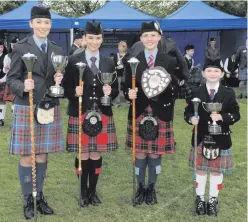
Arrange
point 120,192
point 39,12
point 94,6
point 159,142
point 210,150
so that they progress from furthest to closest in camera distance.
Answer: point 94,6
point 120,192
point 159,142
point 210,150
point 39,12

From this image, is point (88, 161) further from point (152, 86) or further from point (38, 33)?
point (38, 33)

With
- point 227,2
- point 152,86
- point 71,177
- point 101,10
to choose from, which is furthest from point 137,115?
point 227,2

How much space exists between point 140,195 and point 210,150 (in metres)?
0.91

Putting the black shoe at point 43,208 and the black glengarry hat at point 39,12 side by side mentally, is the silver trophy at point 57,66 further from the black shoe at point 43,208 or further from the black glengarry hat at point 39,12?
the black shoe at point 43,208

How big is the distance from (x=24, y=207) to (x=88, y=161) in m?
0.70

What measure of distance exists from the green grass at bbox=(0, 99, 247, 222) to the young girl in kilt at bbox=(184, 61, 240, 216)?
0.39 metres

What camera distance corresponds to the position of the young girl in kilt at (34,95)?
11.2 ft

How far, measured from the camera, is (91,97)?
3709 mm

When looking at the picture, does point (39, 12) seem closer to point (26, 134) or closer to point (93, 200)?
point (26, 134)

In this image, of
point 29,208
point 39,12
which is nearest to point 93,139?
point 29,208

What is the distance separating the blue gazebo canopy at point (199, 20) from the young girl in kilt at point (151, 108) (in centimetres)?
757

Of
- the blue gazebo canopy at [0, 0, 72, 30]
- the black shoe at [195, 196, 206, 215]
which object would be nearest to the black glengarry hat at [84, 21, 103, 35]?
the black shoe at [195, 196, 206, 215]

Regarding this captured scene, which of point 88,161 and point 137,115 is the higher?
point 137,115

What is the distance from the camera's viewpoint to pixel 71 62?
367 cm
